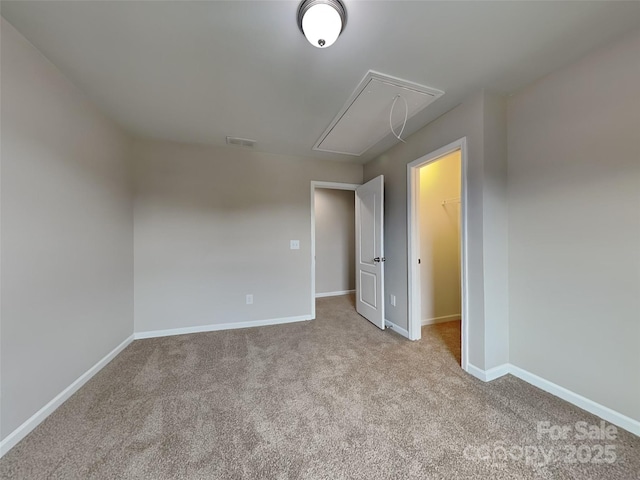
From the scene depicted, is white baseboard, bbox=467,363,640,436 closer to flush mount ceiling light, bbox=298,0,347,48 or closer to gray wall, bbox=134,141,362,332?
gray wall, bbox=134,141,362,332

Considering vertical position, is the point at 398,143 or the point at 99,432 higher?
the point at 398,143

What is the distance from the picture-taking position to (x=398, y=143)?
9.25 feet

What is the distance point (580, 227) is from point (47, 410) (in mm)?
3722

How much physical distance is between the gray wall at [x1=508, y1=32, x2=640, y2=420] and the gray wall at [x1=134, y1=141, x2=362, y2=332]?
230cm

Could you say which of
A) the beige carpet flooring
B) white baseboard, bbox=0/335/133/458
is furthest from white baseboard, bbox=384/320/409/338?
white baseboard, bbox=0/335/133/458

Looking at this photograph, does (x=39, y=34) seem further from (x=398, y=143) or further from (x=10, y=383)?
(x=398, y=143)

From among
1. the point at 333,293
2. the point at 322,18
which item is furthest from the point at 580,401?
the point at 333,293

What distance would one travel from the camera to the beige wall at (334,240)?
490 cm

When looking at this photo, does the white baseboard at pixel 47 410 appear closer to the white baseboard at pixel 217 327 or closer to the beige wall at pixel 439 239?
the white baseboard at pixel 217 327

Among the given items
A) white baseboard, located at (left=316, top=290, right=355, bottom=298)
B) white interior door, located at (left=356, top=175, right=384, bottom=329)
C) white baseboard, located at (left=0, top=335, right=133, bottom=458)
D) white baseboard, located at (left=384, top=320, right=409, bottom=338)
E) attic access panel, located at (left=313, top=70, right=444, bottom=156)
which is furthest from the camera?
white baseboard, located at (left=316, top=290, right=355, bottom=298)

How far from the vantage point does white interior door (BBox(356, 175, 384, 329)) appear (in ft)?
9.68

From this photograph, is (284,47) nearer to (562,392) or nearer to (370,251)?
(370,251)

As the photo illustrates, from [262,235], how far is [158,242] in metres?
1.22

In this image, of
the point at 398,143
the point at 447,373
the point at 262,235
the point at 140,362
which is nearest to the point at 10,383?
the point at 140,362
